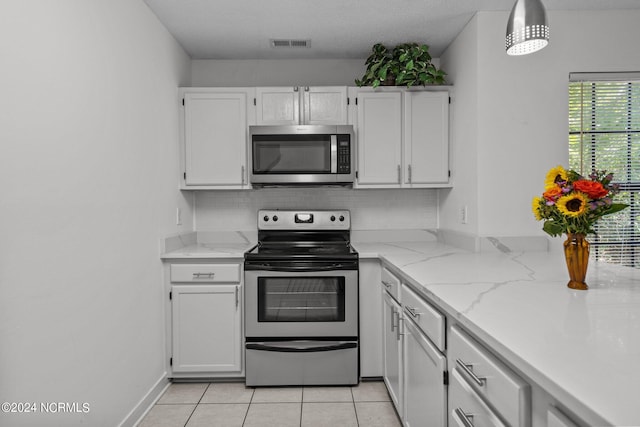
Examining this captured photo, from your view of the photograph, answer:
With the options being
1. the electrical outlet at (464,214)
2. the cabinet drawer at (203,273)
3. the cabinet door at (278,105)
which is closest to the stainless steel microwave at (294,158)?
the cabinet door at (278,105)

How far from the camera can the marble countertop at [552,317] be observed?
2.34ft

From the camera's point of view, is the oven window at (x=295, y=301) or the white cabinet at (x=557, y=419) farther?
the oven window at (x=295, y=301)

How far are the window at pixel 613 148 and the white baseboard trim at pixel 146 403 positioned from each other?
9.70ft

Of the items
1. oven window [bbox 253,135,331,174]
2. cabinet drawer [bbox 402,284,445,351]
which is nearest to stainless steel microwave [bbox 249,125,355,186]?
oven window [bbox 253,135,331,174]

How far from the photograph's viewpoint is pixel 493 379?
102 centimetres

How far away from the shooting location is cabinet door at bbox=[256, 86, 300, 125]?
9.94 ft

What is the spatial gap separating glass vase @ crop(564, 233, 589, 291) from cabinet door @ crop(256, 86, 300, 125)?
2.07m

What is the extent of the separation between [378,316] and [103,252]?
5.46 feet

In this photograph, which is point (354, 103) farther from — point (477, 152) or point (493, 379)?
point (493, 379)

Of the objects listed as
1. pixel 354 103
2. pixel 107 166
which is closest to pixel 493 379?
pixel 107 166

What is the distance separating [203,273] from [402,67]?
1.97 m

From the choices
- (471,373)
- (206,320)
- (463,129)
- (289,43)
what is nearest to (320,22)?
(289,43)

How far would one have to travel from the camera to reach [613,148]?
2.79 metres

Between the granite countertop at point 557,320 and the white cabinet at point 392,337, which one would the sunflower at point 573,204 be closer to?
the granite countertop at point 557,320
